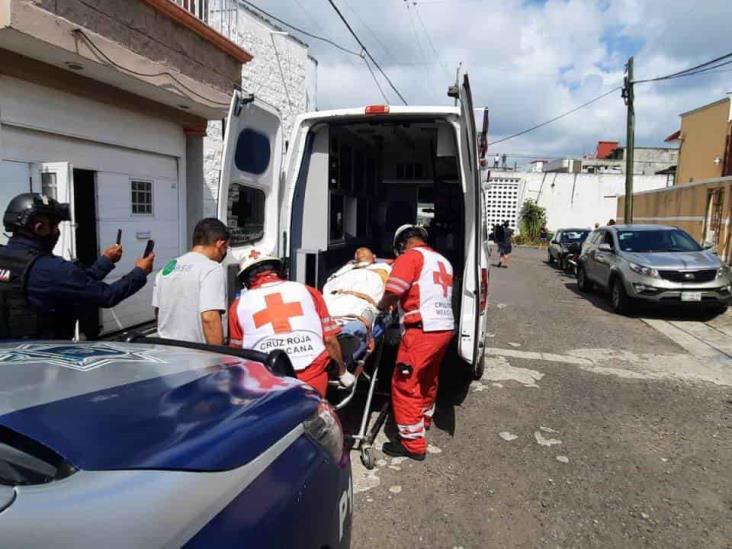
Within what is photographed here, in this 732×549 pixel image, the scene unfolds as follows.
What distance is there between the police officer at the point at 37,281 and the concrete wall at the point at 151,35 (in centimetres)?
321

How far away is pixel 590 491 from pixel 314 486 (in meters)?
2.52

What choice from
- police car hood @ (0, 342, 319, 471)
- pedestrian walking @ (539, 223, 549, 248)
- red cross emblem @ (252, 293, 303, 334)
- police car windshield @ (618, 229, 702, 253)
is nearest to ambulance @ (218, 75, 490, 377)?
red cross emblem @ (252, 293, 303, 334)

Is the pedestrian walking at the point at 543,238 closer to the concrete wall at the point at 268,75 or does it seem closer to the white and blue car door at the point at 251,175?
the concrete wall at the point at 268,75

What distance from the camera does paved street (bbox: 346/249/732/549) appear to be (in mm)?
2969

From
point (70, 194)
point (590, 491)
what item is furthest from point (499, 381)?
point (70, 194)

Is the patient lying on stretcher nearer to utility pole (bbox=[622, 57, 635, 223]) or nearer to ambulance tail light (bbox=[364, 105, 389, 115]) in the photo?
ambulance tail light (bbox=[364, 105, 389, 115])

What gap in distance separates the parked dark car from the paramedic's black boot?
14.8m

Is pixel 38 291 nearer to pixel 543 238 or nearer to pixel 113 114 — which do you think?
pixel 113 114

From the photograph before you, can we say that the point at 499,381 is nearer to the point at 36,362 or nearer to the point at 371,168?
the point at 371,168

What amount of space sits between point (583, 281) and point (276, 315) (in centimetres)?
1089

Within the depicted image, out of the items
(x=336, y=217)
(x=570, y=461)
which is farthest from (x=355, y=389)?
(x=336, y=217)

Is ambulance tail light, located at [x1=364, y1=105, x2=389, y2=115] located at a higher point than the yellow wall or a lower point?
lower

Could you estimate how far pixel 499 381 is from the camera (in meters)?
5.56

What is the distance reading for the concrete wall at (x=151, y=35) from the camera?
18.2 ft
